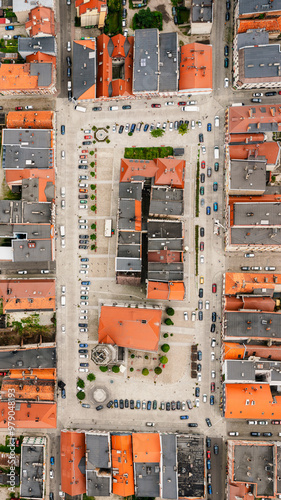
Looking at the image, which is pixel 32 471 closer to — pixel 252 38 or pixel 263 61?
pixel 263 61

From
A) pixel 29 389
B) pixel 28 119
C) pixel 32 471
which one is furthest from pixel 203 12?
pixel 32 471

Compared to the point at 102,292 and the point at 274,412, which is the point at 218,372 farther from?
the point at 102,292

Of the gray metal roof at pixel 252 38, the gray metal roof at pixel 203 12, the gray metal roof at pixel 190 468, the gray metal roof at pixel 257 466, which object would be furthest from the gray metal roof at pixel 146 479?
the gray metal roof at pixel 203 12

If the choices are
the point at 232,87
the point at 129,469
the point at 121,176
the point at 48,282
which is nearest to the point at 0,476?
the point at 129,469

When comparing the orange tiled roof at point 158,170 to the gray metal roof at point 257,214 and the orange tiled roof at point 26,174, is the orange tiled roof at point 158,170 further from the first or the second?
the orange tiled roof at point 26,174

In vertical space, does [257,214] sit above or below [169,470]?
above

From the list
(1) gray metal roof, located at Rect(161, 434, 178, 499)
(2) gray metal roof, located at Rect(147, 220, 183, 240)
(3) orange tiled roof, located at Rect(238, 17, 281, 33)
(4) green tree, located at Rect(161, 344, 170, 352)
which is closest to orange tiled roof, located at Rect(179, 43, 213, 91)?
(3) orange tiled roof, located at Rect(238, 17, 281, 33)
